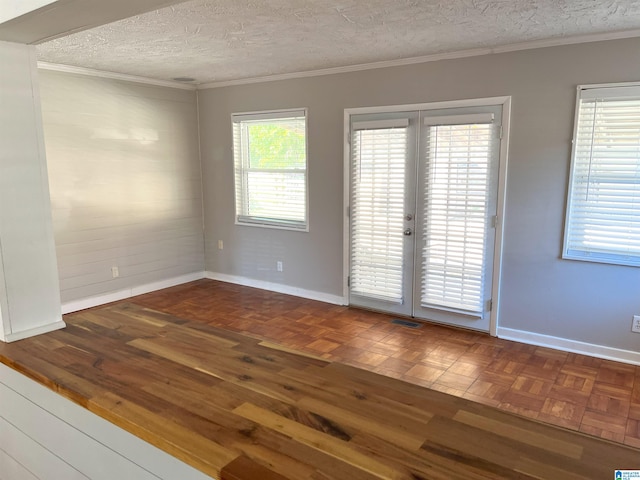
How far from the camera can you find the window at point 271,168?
4793 mm

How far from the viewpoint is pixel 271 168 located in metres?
5.02

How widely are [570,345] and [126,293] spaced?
4188 mm

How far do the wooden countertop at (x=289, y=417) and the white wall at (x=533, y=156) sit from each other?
2669 millimetres

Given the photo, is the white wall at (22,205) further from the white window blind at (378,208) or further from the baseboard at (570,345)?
the baseboard at (570,345)

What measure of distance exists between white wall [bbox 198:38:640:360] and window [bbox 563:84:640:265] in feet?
0.23

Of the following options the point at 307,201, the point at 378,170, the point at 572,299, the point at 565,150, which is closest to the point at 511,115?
the point at 565,150

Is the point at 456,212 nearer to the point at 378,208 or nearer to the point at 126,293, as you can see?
the point at 378,208

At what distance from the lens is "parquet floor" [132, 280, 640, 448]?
2689 millimetres

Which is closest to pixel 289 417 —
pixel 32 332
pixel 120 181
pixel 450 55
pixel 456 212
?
pixel 32 332

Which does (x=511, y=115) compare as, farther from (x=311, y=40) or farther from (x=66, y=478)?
(x=66, y=478)

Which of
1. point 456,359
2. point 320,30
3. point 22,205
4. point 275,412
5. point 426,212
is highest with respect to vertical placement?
point 320,30

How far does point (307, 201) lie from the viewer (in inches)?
188

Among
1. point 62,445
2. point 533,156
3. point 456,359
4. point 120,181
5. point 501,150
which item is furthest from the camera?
point 120,181

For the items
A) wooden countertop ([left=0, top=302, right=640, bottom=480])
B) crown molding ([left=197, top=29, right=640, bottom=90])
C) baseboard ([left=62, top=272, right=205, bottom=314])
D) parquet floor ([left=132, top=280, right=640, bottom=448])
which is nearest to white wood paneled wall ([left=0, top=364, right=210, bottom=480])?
wooden countertop ([left=0, top=302, right=640, bottom=480])
